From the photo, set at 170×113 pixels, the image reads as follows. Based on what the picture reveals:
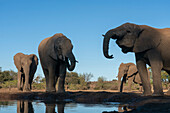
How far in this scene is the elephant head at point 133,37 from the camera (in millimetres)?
10055

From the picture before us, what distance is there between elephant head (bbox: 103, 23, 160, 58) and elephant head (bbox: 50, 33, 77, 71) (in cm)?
327

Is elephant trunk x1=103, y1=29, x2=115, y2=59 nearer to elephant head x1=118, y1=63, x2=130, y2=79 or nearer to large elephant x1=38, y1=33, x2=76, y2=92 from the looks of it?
large elephant x1=38, y1=33, x2=76, y2=92

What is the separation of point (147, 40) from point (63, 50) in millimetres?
4589

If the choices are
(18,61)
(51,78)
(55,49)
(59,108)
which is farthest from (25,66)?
(59,108)

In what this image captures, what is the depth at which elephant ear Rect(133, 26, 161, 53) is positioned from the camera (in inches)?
396

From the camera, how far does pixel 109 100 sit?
409 inches

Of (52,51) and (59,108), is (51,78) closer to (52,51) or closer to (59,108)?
(52,51)

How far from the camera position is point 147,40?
1014 cm

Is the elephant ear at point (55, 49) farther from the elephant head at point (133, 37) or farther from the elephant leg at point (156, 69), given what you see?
the elephant leg at point (156, 69)

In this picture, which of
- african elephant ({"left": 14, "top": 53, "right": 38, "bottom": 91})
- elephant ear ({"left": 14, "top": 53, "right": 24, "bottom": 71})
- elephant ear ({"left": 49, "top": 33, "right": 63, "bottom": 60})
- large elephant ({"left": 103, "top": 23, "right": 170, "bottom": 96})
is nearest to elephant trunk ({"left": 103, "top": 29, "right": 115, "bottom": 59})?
large elephant ({"left": 103, "top": 23, "right": 170, "bottom": 96})

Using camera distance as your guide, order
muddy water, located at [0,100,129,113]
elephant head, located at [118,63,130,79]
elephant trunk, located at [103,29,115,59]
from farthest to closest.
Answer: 1. elephant head, located at [118,63,130,79]
2. elephant trunk, located at [103,29,115,59]
3. muddy water, located at [0,100,129,113]

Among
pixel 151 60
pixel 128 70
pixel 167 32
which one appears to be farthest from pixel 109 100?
pixel 128 70

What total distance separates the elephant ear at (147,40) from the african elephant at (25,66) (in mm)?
11242

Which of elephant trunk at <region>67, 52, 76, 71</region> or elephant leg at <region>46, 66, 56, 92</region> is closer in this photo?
elephant trunk at <region>67, 52, 76, 71</region>
